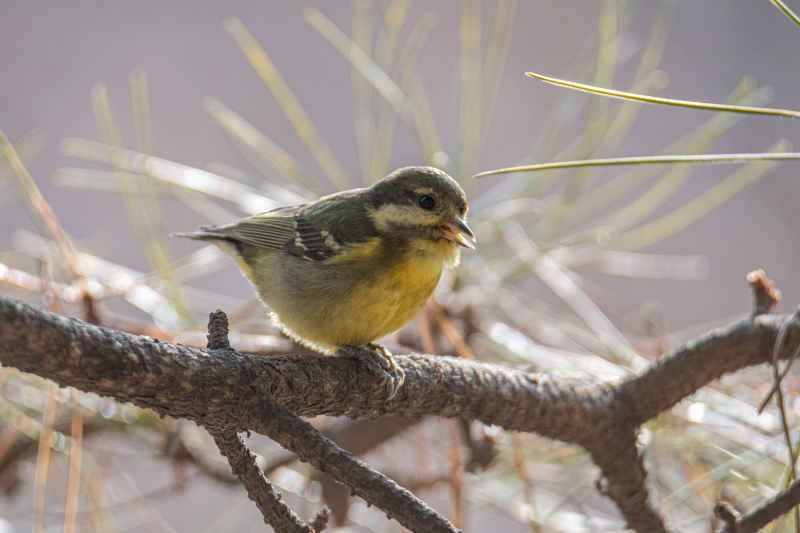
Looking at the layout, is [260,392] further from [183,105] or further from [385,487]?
[183,105]

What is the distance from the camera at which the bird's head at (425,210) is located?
143cm

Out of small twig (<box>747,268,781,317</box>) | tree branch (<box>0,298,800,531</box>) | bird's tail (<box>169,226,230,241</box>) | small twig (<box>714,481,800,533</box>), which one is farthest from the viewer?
bird's tail (<box>169,226,230,241</box>)

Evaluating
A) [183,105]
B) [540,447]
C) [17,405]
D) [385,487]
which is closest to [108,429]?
[17,405]

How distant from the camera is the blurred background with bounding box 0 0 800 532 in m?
1.49

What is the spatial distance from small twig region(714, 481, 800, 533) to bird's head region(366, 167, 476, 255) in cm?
70

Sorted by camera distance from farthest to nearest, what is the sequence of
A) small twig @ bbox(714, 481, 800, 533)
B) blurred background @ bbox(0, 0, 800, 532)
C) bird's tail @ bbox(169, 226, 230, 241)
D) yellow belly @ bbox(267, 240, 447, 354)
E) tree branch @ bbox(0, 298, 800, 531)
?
1. bird's tail @ bbox(169, 226, 230, 241)
2. blurred background @ bbox(0, 0, 800, 532)
3. yellow belly @ bbox(267, 240, 447, 354)
4. small twig @ bbox(714, 481, 800, 533)
5. tree branch @ bbox(0, 298, 800, 531)

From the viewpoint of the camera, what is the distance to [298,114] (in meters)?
1.63

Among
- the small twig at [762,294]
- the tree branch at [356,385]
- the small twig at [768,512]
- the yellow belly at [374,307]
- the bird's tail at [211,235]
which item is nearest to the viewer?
the tree branch at [356,385]

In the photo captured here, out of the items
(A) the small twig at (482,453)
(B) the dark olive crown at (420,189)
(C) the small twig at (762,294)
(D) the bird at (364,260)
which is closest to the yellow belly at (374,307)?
(D) the bird at (364,260)

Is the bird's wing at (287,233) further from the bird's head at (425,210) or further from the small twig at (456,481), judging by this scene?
the small twig at (456,481)

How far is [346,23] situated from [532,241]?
245 centimetres

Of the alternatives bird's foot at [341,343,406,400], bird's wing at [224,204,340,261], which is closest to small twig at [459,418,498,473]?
bird's foot at [341,343,406,400]

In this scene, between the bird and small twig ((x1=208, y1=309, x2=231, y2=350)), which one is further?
the bird

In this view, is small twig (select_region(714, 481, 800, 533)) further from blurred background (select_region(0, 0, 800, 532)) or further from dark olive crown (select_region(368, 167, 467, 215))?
dark olive crown (select_region(368, 167, 467, 215))
